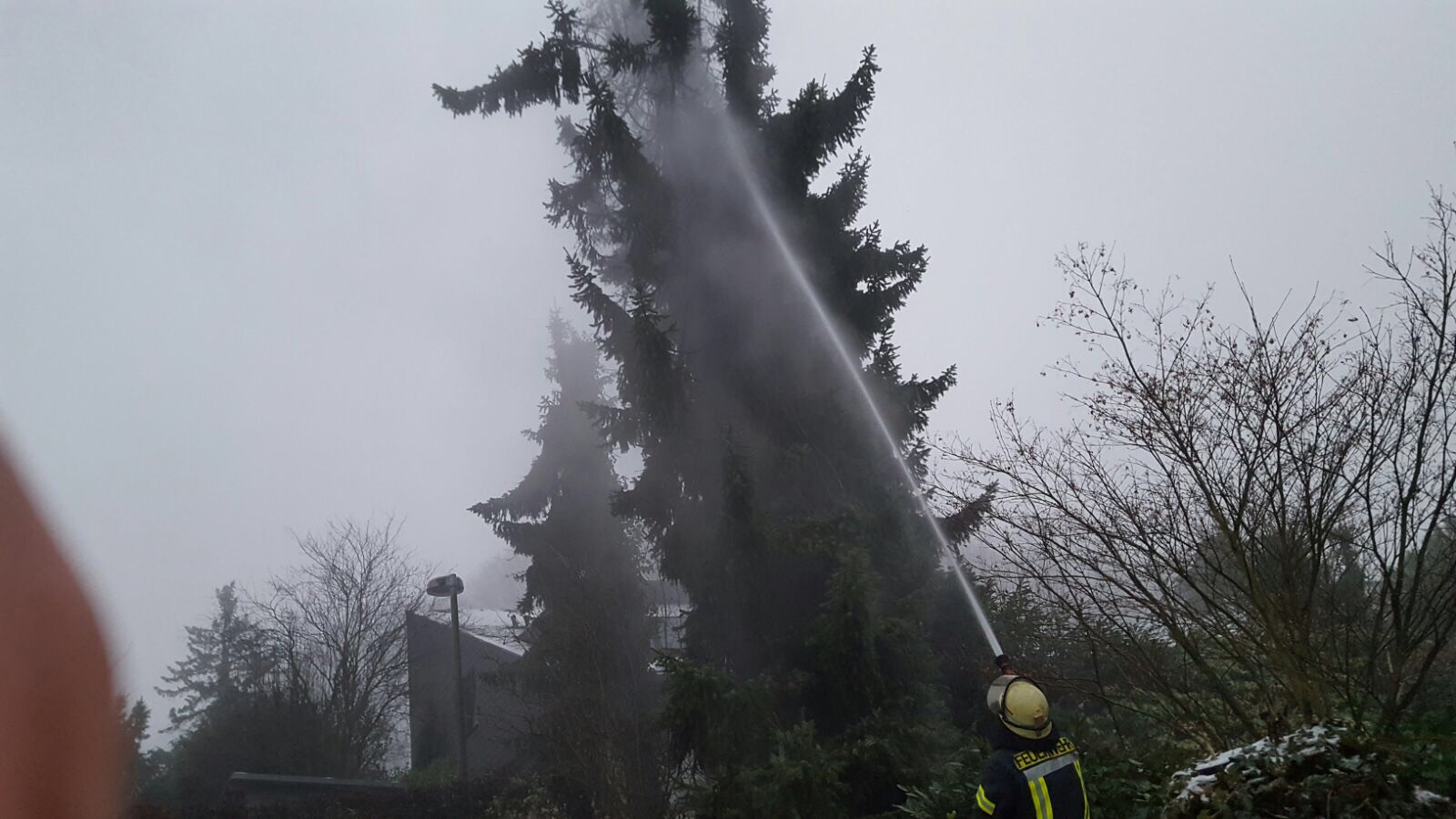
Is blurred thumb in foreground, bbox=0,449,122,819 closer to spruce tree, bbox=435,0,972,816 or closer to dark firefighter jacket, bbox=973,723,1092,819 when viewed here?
dark firefighter jacket, bbox=973,723,1092,819

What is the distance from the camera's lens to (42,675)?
182 centimetres

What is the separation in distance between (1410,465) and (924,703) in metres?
5.34

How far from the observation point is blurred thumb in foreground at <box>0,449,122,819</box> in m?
1.74

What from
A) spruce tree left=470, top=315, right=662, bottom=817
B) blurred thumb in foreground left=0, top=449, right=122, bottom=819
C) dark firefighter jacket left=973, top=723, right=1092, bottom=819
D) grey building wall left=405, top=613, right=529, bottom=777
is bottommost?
dark firefighter jacket left=973, top=723, right=1092, bottom=819

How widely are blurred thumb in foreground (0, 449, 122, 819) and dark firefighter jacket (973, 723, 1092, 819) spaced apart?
3.40 meters

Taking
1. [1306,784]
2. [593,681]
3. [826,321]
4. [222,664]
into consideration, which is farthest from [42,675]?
[222,664]

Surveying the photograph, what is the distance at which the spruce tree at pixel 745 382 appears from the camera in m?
9.57

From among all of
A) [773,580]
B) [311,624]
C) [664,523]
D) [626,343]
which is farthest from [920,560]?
[311,624]

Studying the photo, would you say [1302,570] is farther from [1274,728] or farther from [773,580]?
[773,580]

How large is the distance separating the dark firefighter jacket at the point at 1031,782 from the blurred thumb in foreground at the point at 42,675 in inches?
134

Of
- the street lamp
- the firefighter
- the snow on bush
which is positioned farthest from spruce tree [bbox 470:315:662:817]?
the firefighter

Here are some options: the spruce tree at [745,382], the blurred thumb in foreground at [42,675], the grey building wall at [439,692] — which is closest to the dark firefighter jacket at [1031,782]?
the blurred thumb in foreground at [42,675]

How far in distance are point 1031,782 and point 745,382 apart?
8.47 meters

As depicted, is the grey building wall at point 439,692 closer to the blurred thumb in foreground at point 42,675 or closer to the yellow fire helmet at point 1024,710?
the yellow fire helmet at point 1024,710
